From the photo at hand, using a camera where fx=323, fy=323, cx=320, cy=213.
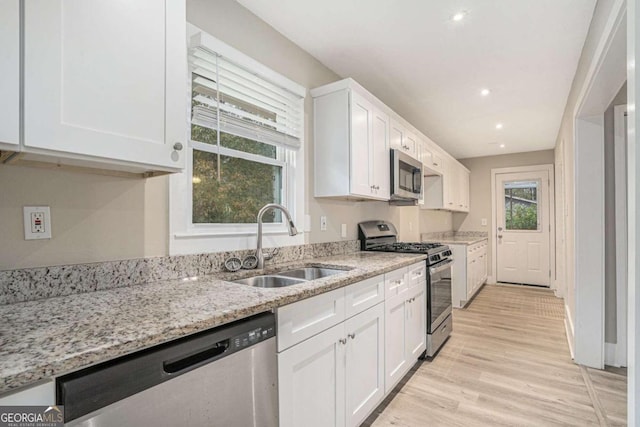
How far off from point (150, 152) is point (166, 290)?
1.79 ft

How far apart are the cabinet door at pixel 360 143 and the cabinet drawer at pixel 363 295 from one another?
741 millimetres

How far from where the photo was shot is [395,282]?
220cm

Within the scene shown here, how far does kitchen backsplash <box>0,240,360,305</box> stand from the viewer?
1097 mm

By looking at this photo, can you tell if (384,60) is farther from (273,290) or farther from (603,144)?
(273,290)

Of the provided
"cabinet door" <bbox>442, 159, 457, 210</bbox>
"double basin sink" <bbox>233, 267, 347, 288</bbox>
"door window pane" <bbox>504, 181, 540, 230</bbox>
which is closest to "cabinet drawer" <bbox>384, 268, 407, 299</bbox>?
"double basin sink" <bbox>233, 267, 347, 288</bbox>

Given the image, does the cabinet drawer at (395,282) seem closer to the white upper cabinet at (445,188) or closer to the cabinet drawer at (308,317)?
the cabinet drawer at (308,317)

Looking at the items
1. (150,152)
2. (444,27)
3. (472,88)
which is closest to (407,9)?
(444,27)

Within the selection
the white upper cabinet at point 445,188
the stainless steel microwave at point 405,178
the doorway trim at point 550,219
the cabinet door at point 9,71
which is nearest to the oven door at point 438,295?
the stainless steel microwave at point 405,178

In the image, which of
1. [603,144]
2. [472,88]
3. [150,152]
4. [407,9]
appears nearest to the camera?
[150,152]

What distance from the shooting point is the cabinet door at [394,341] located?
2055mm

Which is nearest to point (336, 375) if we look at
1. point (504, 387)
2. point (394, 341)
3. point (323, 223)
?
point (394, 341)

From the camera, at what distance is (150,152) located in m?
1.18

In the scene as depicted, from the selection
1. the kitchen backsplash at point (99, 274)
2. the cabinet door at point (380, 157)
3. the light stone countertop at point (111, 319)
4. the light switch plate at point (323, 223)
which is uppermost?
the cabinet door at point (380, 157)

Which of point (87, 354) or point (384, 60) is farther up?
point (384, 60)
